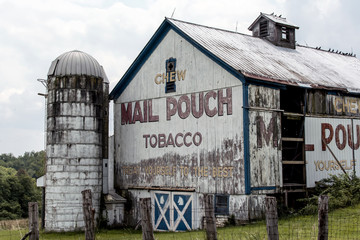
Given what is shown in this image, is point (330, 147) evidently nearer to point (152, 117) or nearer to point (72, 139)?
point (152, 117)

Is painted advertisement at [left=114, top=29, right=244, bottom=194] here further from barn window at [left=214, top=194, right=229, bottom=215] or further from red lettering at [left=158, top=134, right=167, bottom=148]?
barn window at [left=214, top=194, right=229, bottom=215]

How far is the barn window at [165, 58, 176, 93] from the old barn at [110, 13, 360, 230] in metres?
0.05

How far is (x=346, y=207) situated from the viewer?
66.4ft

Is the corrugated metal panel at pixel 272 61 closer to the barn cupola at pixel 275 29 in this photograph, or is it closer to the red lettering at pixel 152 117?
the barn cupola at pixel 275 29

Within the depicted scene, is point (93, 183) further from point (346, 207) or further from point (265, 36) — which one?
point (265, 36)

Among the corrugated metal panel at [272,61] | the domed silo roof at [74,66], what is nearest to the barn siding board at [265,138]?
the corrugated metal panel at [272,61]

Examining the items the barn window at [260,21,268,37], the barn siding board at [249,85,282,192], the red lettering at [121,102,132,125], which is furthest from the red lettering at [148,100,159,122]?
the barn window at [260,21,268,37]

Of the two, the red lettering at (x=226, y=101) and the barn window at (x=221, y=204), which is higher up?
the red lettering at (x=226, y=101)

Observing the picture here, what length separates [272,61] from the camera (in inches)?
939

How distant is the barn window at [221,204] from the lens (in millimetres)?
20106

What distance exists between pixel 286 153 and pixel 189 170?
177 inches

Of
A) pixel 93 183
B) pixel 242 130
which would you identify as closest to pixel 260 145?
pixel 242 130

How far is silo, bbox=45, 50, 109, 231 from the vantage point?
74.3 ft

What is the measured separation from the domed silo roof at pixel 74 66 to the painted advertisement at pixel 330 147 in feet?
33.0
